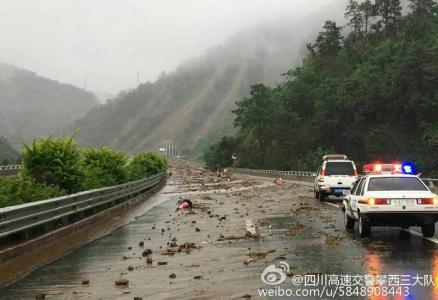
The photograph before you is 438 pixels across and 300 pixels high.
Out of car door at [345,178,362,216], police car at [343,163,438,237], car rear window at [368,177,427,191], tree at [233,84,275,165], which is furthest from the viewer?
tree at [233,84,275,165]

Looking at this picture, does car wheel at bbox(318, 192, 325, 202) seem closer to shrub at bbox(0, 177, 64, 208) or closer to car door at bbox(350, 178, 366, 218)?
car door at bbox(350, 178, 366, 218)

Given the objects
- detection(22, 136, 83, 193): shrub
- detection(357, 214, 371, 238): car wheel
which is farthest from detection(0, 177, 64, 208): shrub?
detection(357, 214, 371, 238): car wheel

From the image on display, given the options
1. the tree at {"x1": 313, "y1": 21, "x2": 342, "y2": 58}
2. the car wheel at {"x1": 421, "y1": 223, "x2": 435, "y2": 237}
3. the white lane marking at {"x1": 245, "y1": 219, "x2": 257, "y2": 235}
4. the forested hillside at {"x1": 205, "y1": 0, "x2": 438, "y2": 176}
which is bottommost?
the white lane marking at {"x1": 245, "y1": 219, "x2": 257, "y2": 235}

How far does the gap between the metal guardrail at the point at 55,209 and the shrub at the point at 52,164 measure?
3.06 feet

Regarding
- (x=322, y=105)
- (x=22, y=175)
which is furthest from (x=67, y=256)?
(x=322, y=105)

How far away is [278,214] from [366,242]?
8061 millimetres

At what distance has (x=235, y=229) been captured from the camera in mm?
16141

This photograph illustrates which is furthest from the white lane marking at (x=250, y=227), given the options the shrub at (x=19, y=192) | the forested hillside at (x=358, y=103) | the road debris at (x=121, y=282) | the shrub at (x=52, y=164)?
the forested hillside at (x=358, y=103)

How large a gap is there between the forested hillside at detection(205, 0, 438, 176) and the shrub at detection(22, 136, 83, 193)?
5878cm

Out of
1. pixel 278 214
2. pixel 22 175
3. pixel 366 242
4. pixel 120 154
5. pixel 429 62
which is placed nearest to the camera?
pixel 366 242

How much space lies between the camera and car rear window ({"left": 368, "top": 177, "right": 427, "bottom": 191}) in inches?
531

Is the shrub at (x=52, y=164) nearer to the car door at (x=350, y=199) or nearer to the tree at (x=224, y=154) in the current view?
the car door at (x=350, y=199)

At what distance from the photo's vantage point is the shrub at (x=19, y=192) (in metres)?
13.5

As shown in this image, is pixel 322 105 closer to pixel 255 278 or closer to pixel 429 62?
pixel 429 62
